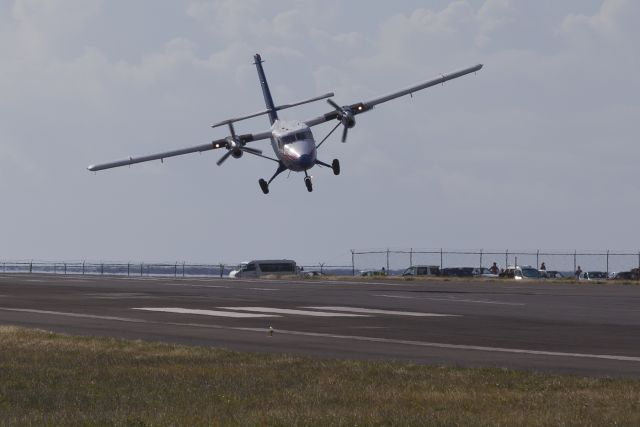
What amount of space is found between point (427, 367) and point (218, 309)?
67.5 ft

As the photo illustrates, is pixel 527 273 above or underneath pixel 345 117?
underneath

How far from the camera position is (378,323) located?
109ft

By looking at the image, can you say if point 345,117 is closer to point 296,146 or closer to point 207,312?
point 296,146

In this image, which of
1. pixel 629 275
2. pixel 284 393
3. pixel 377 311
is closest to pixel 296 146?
pixel 377 311

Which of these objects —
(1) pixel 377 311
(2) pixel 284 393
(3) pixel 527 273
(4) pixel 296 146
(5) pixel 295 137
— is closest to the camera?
(2) pixel 284 393

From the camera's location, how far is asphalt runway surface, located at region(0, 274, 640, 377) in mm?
23625

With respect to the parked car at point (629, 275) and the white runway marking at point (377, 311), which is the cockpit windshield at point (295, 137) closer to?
the parked car at point (629, 275)

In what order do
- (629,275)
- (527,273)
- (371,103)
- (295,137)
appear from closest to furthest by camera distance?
(295,137), (371,103), (527,273), (629,275)

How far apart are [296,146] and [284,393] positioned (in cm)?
6174

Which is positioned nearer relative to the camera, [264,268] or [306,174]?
[306,174]

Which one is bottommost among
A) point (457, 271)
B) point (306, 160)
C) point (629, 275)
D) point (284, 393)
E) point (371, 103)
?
point (284, 393)

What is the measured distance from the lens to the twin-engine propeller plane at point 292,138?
78.9 m

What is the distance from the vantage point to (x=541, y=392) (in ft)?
56.1

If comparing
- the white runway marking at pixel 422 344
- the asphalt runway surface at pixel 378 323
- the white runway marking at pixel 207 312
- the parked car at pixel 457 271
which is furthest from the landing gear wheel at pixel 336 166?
the white runway marking at pixel 422 344
